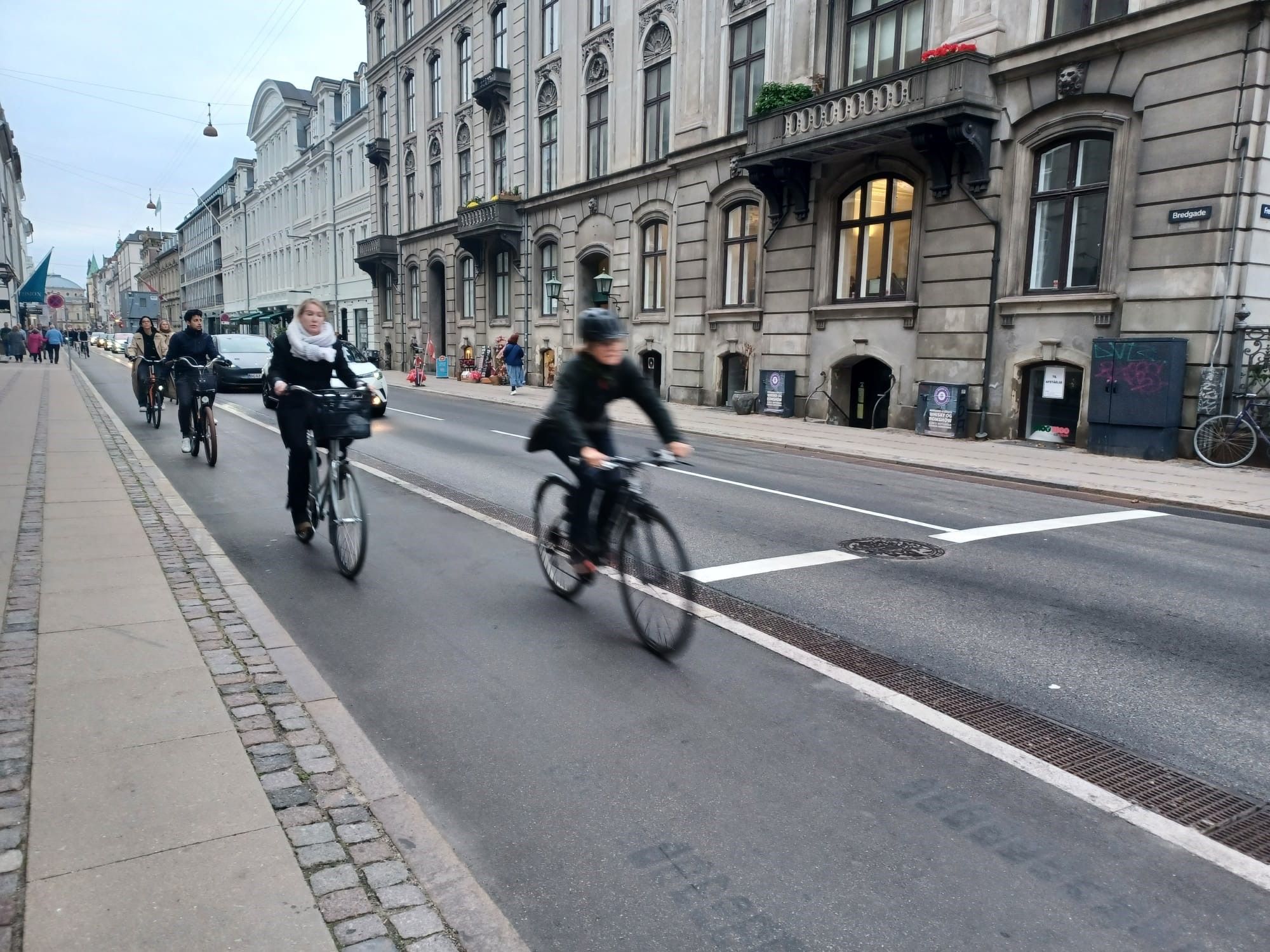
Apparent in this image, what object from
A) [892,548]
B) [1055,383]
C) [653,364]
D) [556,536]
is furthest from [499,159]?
[556,536]

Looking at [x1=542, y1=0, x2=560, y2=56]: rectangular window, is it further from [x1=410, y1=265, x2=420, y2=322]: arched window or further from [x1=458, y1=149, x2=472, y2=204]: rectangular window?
[x1=410, y1=265, x2=420, y2=322]: arched window

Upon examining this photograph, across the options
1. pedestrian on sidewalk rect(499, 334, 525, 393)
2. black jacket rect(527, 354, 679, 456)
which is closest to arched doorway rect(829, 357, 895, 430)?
pedestrian on sidewalk rect(499, 334, 525, 393)

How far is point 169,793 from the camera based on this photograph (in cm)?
326

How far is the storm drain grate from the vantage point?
11.1ft

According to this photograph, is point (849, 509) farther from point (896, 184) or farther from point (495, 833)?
point (896, 184)

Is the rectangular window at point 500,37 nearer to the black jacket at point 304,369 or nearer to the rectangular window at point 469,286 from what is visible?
the rectangular window at point 469,286

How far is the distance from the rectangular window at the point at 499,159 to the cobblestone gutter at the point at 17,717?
103ft

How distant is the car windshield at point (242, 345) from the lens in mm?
25078

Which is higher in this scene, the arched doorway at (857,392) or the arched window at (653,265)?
the arched window at (653,265)

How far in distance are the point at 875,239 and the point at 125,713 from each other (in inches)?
719

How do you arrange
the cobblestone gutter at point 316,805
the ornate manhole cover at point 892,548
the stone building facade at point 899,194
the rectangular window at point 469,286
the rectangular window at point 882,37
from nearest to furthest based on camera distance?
the cobblestone gutter at point 316,805
the ornate manhole cover at point 892,548
the stone building facade at point 899,194
the rectangular window at point 882,37
the rectangular window at point 469,286

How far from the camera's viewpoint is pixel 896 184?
62.2 ft

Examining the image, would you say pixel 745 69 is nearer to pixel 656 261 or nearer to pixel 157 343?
pixel 656 261

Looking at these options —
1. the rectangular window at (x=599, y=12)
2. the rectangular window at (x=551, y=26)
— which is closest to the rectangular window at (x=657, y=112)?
the rectangular window at (x=599, y=12)
